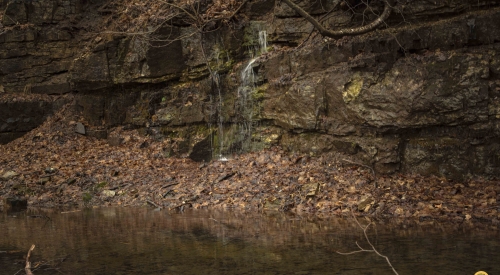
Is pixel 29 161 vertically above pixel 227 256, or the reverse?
pixel 29 161

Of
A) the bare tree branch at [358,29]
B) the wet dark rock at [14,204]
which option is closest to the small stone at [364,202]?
the bare tree branch at [358,29]

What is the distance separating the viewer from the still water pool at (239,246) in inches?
224

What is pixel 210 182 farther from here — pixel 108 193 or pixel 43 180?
pixel 43 180

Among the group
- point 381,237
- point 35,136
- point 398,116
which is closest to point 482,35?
point 398,116

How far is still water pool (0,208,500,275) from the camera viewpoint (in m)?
5.70

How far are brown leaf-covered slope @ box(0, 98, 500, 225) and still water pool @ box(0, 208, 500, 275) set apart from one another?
1015mm

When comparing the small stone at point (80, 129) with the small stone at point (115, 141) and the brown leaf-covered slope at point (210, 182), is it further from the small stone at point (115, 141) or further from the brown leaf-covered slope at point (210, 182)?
the small stone at point (115, 141)

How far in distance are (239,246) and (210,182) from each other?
5.68 m

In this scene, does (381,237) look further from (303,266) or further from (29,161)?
(29,161)

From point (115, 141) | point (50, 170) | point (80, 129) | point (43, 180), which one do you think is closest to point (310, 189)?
point (43, 180)

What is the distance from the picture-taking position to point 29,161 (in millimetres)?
15164

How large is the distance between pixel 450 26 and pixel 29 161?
12931 mm

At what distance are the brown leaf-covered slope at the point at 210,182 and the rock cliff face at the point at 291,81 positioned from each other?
646 millimetres

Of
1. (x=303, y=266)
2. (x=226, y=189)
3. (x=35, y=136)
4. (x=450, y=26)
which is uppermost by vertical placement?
(x=450, y=26)
